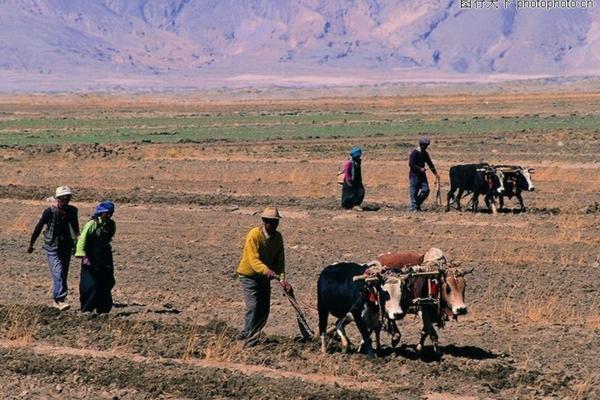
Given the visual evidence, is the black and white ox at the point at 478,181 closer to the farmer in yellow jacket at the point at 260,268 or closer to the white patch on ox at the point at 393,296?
the farmer in yellow jacket at the point at 260,268

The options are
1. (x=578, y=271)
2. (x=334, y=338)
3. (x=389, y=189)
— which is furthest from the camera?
(x=389, y=189)

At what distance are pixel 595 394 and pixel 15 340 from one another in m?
6.00

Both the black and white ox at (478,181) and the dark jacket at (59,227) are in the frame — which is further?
the black and white ox at (478,181)

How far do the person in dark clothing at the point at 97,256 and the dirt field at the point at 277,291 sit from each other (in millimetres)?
314

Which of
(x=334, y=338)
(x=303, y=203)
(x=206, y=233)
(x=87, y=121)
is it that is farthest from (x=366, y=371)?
(x=87, y=121)

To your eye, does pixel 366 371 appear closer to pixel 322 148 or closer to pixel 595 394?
pixel 595 394

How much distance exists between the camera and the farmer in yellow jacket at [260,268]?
1235 centimetres

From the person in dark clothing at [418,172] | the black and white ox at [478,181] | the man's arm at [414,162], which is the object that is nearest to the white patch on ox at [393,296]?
the person in dark clothing at [418,172]

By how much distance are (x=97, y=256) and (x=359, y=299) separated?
11.1ft

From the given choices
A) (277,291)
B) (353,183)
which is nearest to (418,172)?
(353,183)

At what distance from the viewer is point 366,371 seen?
11930 mm

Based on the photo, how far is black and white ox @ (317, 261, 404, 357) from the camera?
1202 centimetres

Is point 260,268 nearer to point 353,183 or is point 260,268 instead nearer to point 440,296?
point 440,296

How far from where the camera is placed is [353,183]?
2409 cm
